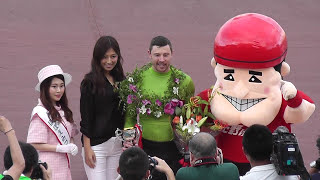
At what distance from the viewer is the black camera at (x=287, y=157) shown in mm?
4969

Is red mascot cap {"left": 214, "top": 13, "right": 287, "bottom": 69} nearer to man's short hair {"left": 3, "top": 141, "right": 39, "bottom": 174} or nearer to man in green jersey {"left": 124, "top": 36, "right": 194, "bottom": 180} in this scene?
man in green jersey {"left": 124, "top": 36, "right": 194, "bottom": 180}

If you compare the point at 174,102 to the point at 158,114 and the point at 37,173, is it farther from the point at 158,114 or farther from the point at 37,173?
the point at 37,173

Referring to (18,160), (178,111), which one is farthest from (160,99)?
(18,160)

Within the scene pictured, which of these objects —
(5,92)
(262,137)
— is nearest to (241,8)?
(5,92)

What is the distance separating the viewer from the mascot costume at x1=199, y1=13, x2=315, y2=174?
6.30 m

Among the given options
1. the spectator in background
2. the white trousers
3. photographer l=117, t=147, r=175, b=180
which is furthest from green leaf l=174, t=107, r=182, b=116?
the spectator in background

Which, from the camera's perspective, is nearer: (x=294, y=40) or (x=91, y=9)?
(x=294, y=40)

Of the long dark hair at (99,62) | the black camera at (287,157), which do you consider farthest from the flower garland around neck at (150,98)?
the black camera at (287,157)

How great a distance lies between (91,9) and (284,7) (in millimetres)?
4013

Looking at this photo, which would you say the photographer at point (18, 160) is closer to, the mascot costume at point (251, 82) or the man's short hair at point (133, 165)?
the man's short hair at point (133, 165)

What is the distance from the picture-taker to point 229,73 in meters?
6.48

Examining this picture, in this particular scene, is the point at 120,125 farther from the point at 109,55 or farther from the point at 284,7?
the point at 284,7

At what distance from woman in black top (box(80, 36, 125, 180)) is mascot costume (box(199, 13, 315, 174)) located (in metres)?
1.05

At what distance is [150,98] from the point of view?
654 centimetres
